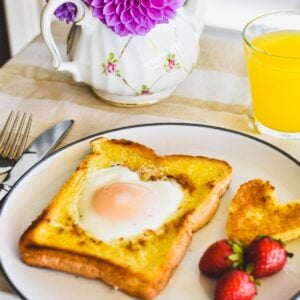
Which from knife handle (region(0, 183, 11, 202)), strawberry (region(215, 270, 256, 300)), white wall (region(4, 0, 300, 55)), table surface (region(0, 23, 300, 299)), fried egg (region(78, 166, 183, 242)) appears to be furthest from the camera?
white wall (region(4, 0, 300, 55))

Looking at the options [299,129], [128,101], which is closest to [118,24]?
[128,101]

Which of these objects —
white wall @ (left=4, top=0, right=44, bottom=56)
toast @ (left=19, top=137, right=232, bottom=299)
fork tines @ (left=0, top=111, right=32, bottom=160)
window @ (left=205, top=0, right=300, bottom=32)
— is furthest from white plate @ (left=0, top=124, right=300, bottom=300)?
white wall @ (left=4, top=0, right=44, bottom=56)

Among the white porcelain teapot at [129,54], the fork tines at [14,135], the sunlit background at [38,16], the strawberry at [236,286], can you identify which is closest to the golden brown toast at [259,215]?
the strawberry at [236,286]

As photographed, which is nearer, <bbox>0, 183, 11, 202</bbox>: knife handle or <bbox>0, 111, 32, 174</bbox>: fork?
<bbox>0, 183, 11, 202</bbox>: knife handle

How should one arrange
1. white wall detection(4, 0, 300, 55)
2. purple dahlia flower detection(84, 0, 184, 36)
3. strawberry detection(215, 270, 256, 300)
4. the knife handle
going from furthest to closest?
white wall detection(4, 0, 300, 55) < purple dahlia flower detection(84, 0, 184, 36) < the knife handle < strawberry detection(215, 270, 256, 300)

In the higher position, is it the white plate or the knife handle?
the white plate

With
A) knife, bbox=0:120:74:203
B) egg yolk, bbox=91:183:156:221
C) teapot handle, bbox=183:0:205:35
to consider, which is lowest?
knife, bbox=0:120:74:203

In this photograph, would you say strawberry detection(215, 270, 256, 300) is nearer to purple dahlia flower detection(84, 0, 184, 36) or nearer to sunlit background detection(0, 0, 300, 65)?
purple dahlia flower detection(84, 0, 184, 36)

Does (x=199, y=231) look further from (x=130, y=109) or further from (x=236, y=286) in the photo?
(x=130, y=109)

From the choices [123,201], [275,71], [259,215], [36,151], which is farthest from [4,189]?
[275,71]

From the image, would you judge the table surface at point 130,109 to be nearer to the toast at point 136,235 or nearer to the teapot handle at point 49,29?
the teapot handle at point 49,29
